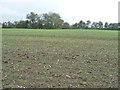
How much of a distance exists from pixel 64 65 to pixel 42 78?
2.20 meters

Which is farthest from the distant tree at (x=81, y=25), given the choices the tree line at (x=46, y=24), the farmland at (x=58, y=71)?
the farmland at (x=58, y=71)

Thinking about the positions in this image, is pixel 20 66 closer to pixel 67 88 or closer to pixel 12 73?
pixel 12 73

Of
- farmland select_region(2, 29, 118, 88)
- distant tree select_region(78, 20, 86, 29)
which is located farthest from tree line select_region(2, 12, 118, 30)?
farmland select_region(2, 29, 118, 88)

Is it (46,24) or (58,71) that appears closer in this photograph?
(58,71)

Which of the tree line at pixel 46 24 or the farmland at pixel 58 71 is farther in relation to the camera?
the tree line at pixel 46 24

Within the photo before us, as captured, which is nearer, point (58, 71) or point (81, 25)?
point (58, 71)

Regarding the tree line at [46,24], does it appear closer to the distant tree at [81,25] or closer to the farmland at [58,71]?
the distant tree at [81,25]

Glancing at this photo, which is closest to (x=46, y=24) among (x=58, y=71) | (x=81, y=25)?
(x=81, y=25)

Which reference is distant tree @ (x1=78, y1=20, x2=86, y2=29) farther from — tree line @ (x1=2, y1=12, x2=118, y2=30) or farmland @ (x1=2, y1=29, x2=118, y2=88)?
farmland @ (x1=2, y1=29, x2=118, y2=88)

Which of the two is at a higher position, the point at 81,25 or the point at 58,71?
the point at 81,25

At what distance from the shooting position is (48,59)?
12.4 m

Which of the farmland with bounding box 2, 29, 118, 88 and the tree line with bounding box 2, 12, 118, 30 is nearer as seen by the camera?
the farmland with bounding box 2, 29, 118, 88

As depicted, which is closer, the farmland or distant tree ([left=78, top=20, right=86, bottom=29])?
the farmland

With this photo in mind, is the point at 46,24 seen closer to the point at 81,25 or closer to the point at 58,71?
the point at 81,25
